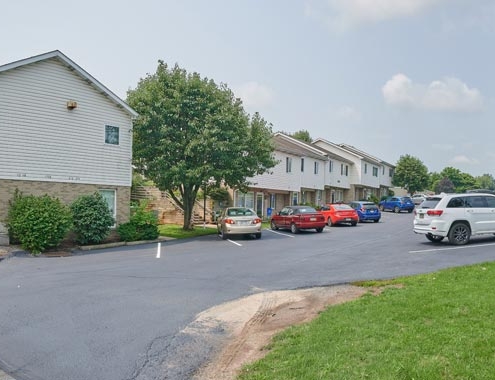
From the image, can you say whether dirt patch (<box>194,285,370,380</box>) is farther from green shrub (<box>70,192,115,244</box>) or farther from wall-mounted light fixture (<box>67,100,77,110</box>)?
wall-mounted light fixture (<box>67,100,77,110</box>)

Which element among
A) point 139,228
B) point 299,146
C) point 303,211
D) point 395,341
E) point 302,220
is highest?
point 299,146

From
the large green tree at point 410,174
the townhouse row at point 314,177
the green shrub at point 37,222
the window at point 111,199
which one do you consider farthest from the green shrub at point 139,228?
the large green tree at point 410,174

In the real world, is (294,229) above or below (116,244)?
above

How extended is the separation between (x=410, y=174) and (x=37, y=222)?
6135cm

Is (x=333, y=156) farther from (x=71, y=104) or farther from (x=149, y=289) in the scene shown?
(x=149, y=289)

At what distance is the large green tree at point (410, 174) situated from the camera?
67.9 m

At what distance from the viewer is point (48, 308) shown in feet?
26.9

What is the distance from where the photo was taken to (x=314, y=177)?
44.0m

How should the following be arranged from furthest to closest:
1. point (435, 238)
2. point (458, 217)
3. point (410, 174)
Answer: point (410, 174) → point (435, 238) → point (458, 217)

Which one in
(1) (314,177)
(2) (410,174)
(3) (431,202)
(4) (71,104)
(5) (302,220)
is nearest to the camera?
(3) (431,202)

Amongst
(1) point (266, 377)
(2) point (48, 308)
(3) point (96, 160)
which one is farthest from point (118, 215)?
(1) point (266, 377)

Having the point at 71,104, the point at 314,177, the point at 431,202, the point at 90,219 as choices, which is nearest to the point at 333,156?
the point at 314,177

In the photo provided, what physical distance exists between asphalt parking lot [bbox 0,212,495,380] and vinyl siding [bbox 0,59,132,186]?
13.7 feet

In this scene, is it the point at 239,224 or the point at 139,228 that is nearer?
the point at 139,228
